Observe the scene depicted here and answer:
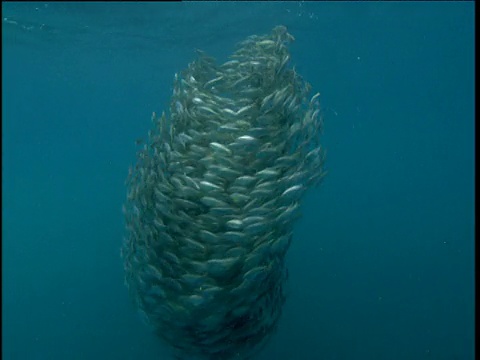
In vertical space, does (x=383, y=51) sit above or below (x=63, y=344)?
above

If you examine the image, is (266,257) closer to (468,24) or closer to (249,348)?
(249,348)

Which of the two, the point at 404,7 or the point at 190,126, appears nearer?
the point at 190,126

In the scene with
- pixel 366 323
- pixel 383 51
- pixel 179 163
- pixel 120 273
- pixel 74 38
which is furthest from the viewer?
pixel 383 51

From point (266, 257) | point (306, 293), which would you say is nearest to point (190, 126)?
point (266, 257)

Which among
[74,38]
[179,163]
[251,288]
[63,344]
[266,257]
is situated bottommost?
[63,344]

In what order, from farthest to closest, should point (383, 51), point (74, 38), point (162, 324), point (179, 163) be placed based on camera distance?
1. point (383, 51)
2. point (74, 38)
3. point (162, 324)
4. point (179, 163)

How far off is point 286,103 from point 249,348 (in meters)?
4.21

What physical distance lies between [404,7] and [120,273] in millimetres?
18524

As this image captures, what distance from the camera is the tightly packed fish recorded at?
6145mm

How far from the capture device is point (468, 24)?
27297 mm

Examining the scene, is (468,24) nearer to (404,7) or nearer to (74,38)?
(404,7)

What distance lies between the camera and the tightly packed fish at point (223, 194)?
6.14 m

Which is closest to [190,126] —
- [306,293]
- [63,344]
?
[306,293]

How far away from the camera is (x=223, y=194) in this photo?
6.17 metres
